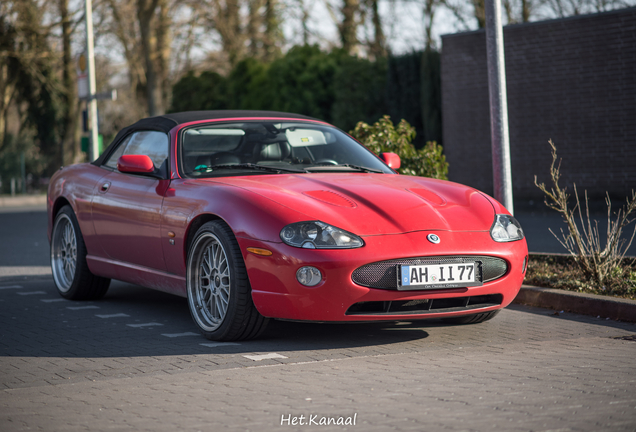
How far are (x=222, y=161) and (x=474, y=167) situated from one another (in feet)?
38.3

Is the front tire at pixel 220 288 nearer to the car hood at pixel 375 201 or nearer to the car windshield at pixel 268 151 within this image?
the car hood at pixel 375 201

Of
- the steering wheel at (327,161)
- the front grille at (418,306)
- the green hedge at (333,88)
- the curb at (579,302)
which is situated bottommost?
the curb at (579,302)

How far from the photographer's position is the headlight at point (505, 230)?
512 cm

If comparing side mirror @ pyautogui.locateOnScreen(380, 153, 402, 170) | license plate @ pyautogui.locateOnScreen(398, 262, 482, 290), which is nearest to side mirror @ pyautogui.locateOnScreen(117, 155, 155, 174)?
side mirror @ pyautogui.locateOnScreen(380, 153, 402, 170)

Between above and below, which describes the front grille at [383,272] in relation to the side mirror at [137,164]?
below

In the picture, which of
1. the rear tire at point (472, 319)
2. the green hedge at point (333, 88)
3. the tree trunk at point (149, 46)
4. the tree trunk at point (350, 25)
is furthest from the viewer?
the tree trunk at point (350, 25)

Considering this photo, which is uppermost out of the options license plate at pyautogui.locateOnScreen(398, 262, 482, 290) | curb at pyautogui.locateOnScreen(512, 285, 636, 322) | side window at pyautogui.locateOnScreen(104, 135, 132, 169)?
side window at pyautogui.locateOnScreen(104, 135, 132, 169)

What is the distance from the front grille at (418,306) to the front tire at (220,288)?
0.67 metres

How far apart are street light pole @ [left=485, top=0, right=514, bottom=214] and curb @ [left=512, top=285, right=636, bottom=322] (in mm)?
1100

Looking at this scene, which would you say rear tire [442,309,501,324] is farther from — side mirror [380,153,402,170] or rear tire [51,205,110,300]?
rear tire [51,205,110,300]

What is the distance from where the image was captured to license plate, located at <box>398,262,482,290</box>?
4699mm

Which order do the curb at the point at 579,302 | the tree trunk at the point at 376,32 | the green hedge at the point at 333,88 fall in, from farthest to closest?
the tree trunk at the point at 376,32, the green hedge at the point at 333,88, the curb at the point at 579,302

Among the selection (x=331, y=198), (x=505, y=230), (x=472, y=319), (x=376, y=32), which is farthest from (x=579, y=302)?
(x=376, y=32)

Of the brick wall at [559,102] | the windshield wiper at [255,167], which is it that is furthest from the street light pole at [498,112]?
the brick wall at [559,102]
